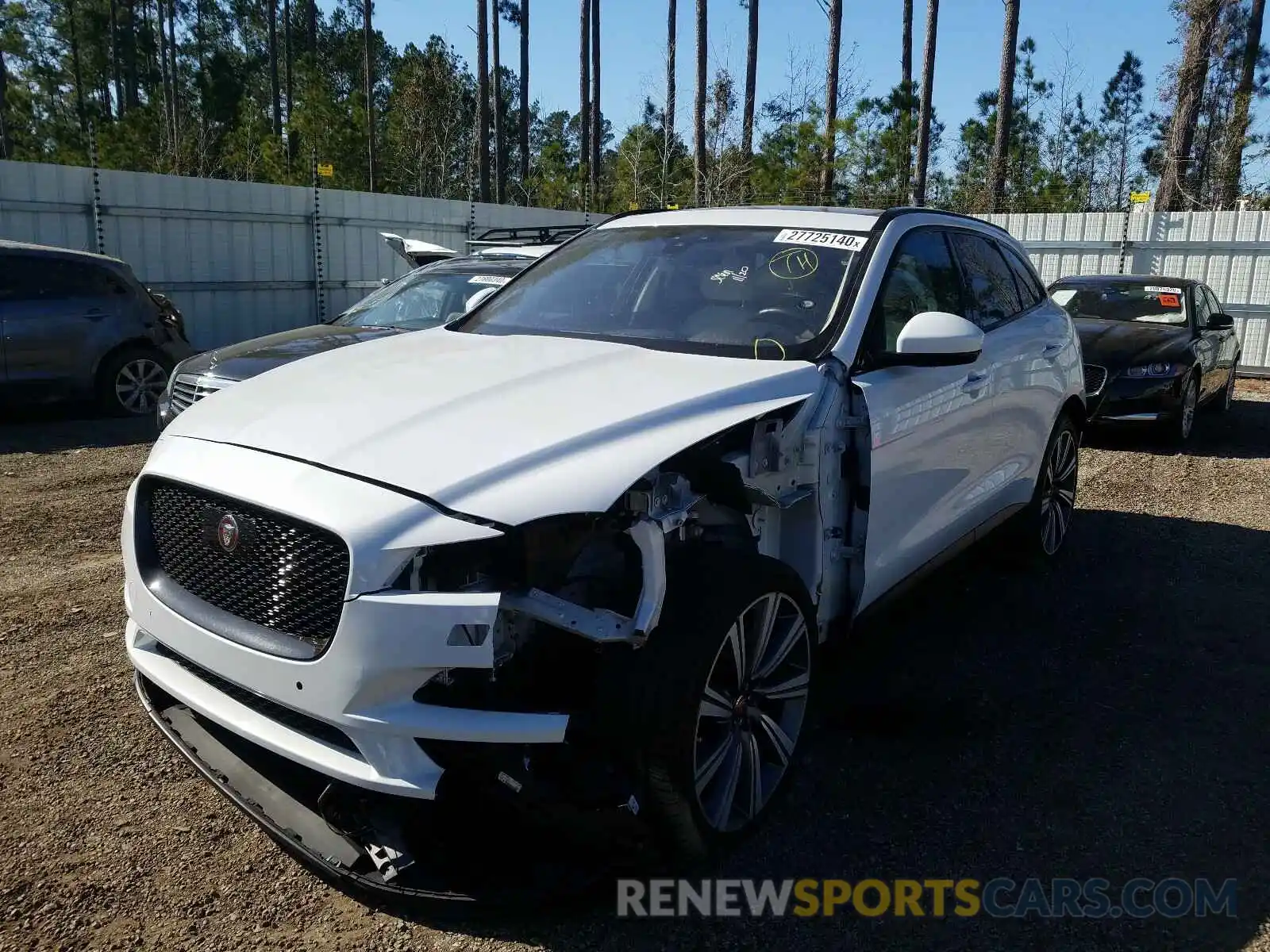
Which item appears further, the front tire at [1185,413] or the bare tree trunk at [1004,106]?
the bare tree trunk at [1004,106]

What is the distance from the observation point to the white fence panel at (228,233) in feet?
42.1

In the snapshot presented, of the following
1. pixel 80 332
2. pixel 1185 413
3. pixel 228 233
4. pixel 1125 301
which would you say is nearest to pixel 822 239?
pixel 1185 413

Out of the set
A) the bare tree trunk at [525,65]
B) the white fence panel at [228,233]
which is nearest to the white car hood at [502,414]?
the white fence panel at [228,233]

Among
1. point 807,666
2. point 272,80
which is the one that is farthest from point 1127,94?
point 807,666

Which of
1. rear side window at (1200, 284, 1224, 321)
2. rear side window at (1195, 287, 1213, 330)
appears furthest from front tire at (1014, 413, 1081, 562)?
rear side window at (1200, 284, 1224, 321)

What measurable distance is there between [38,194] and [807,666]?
1293 cm

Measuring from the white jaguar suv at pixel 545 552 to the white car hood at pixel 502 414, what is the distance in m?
0.01

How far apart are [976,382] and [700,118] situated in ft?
84.5

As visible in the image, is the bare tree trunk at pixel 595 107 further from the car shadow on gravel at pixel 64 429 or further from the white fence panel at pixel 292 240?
the car shadow on gravel at pixel 64 429

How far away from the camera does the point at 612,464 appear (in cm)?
258

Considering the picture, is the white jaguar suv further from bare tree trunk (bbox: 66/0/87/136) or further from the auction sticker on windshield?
bare tree trunk (bbox: 66/0/87/136)

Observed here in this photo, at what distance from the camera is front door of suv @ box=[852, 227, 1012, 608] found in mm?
3553

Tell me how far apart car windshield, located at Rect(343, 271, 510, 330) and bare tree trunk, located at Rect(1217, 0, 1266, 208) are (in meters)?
20.6

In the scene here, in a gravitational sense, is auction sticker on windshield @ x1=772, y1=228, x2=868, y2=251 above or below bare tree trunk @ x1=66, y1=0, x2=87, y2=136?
below
